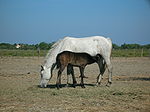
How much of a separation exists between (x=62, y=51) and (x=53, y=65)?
2.43ft

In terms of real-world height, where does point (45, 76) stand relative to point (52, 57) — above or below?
below

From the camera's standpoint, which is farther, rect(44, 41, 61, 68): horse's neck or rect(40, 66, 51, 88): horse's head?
rect(44, 41, 61, 68): horse's neck

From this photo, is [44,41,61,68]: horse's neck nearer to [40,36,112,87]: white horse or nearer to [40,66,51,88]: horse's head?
[40,36,112,87]: white horse

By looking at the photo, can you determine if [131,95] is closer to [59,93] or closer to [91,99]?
[91,99]

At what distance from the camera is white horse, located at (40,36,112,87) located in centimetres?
1124

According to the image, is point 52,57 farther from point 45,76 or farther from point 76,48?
point 76,48

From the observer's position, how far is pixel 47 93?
30.4 feet

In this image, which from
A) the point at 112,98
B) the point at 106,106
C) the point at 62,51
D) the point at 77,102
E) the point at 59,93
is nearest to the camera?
the point at 106,106

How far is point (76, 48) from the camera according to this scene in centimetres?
1142

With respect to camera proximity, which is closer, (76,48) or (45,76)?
(45,76)

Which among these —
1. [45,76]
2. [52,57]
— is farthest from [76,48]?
[45,76]

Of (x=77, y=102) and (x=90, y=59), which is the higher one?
(x=90, y=59)

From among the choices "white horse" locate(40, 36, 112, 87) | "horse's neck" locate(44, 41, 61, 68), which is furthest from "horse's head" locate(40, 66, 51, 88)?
"horse's neck" locate(44, 41, 61, 68)

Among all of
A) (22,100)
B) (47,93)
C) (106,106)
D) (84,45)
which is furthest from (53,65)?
(106,106)
